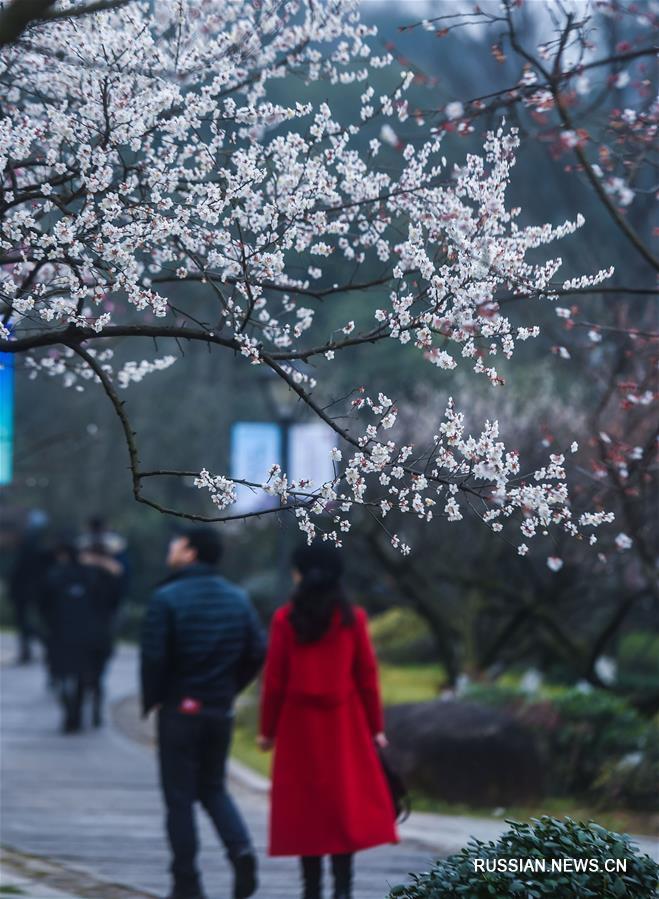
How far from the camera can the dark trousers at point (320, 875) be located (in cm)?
664

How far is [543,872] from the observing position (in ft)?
13.0

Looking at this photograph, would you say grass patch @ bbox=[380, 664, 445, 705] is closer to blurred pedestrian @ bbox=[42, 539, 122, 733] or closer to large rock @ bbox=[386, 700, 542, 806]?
blurred pedestrian @ bbox=[42, 539, 122, 733]

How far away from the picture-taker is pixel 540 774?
32.8 feet

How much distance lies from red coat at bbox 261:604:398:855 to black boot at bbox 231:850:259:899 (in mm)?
258

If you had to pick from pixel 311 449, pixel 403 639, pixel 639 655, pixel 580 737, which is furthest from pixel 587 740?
pixel 403 639

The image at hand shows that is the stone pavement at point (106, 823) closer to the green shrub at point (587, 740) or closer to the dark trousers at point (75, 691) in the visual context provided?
the dark trousers at point (75, 691)

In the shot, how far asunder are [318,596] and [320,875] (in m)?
1.34

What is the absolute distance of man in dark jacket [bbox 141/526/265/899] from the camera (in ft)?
23.2

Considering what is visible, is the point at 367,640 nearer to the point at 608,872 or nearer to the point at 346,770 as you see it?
the point at 346,770

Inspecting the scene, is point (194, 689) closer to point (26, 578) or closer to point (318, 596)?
point (318, 596)

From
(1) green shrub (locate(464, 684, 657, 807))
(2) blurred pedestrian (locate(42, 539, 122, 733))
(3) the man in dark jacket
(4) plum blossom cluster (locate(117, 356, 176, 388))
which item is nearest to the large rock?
(1) green shrub (locate(464, 684, 657, 807))

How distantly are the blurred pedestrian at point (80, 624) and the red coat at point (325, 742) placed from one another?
7.39 meters

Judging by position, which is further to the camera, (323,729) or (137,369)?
(323,729)

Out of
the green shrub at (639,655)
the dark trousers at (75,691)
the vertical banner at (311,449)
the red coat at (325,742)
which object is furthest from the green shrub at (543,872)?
the green shrub at (639,655)
